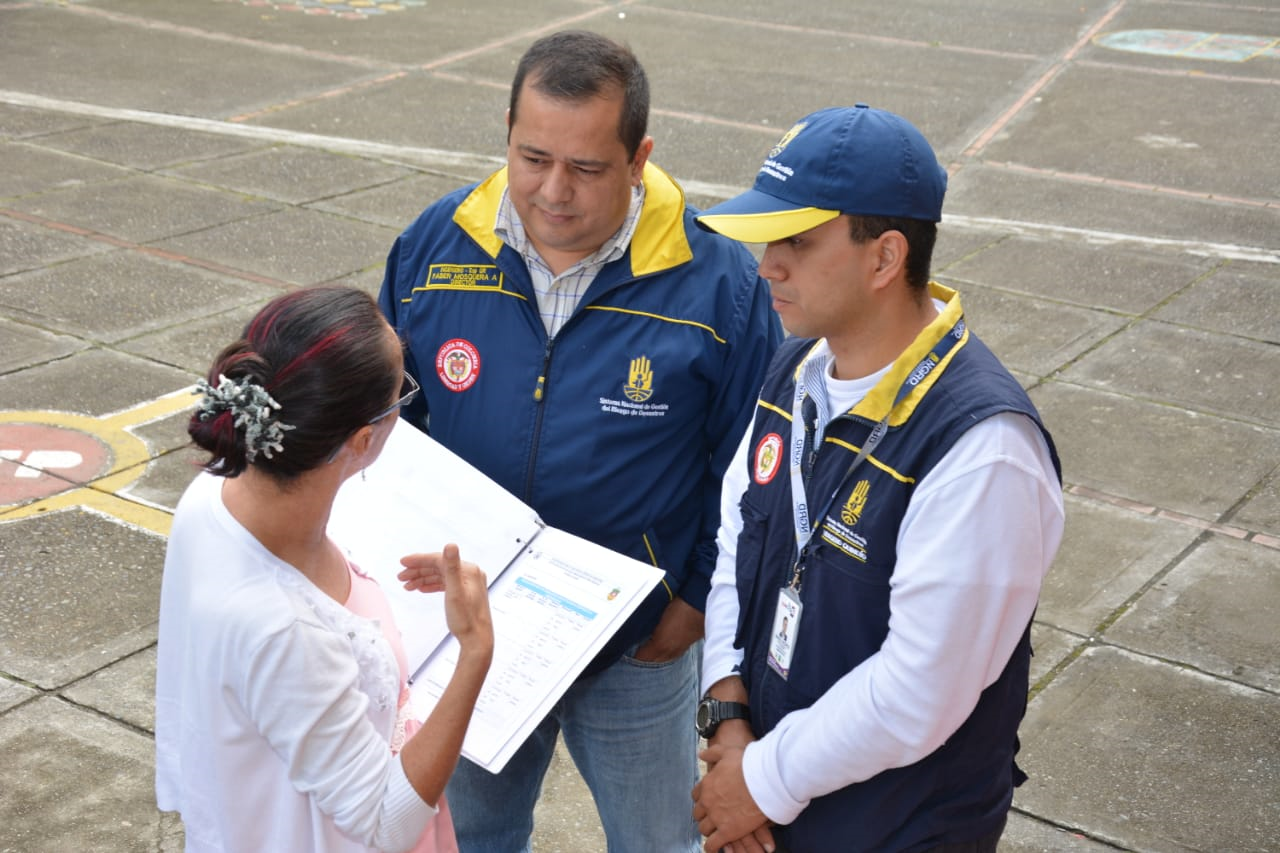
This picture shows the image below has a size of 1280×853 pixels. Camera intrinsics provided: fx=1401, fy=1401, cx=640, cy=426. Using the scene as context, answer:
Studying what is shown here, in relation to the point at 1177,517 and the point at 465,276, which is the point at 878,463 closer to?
the point at 465,276

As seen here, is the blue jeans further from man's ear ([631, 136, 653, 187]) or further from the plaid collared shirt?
man's ear ([631, 136, 653, 187])

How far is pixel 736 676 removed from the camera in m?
2.65

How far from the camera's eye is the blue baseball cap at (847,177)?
230 cm

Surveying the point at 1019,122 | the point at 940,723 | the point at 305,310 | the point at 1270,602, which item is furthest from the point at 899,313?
the point at 1019,122

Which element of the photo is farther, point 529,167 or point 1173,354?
point 1173,354

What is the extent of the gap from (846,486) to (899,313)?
316 mm

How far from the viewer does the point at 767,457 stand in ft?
8.45

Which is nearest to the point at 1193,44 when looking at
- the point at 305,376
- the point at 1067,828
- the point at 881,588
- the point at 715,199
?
the point at 715,199

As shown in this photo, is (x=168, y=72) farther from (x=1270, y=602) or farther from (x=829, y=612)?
(x=829, y=612)

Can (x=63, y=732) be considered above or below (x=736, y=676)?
below

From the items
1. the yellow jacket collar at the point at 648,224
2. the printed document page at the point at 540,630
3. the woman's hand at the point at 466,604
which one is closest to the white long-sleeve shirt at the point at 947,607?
the printed document page at the point at 540,630

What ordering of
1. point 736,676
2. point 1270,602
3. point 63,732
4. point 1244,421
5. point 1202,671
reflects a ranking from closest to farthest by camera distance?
1. point 736,676
2. point 63,732
3. point 1202,671
4. point 1270,602
5. point 1244,421

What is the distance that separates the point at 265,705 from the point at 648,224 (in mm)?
1328

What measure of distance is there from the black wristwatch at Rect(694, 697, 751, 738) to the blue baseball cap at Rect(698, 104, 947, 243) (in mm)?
874
